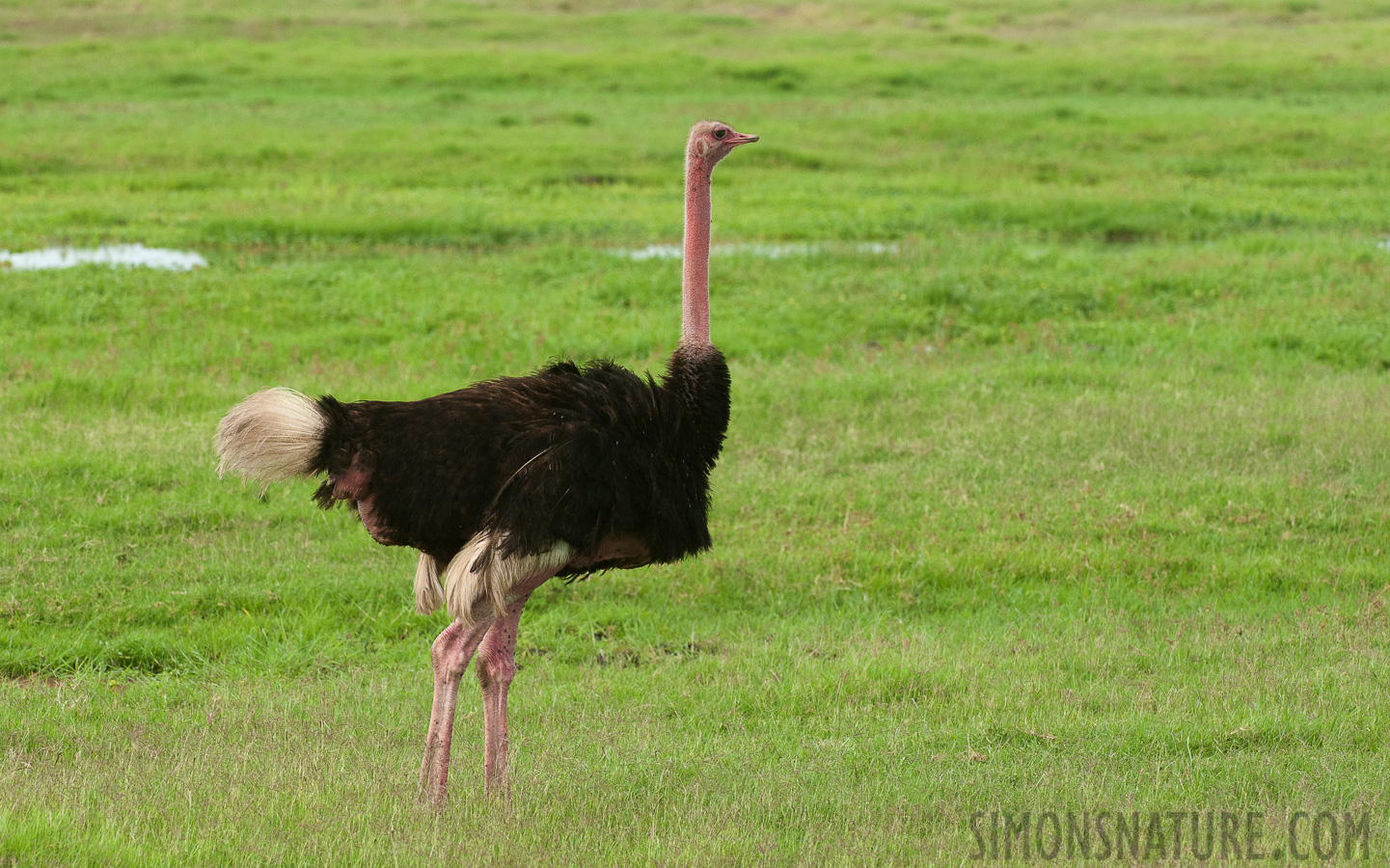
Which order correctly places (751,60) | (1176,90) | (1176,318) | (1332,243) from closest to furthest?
1. (1176,318)
2. (1332,243)
3. (1176,90)
4. (751,60)

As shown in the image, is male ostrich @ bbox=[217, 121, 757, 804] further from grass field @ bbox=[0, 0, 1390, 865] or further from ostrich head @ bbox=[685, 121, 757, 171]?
ostrich head @ bbox=[685, 121, 757, 171]

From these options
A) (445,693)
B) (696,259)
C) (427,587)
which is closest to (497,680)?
(445,693)

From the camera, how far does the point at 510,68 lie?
123 feet

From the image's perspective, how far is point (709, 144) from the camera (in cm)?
609

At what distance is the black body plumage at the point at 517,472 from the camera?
502 cm

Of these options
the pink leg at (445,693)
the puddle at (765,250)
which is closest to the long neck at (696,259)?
the pink leg at (445,693)

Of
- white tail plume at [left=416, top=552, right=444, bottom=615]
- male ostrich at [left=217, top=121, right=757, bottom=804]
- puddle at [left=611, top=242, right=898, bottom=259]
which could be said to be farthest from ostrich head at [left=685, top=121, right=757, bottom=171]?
puddle at [left=611, top=242, right=898, bottom=259]

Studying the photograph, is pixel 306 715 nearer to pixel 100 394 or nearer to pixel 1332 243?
pixel 100 394

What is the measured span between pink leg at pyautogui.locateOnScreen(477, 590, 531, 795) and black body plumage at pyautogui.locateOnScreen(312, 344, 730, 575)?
0.34 meters

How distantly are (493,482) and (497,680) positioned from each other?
30.5 inches

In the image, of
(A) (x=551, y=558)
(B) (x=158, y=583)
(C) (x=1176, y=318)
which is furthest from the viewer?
(C) (x=1176, y=318)

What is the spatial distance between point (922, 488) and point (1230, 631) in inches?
99.7

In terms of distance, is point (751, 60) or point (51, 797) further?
point (751, 60)

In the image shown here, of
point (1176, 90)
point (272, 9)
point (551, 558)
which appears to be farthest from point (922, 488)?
point (272, 9)
